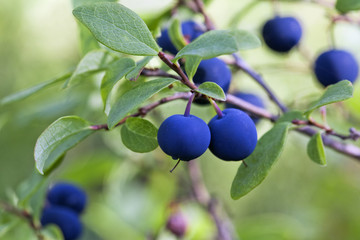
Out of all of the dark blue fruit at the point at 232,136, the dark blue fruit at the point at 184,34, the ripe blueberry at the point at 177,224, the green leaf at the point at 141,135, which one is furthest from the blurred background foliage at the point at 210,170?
the dark blue fruit at the point at 232,136

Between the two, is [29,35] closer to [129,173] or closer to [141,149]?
[129,173]

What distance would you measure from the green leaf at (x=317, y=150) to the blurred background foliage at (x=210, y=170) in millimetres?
290

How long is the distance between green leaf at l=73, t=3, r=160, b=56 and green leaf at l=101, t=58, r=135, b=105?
0.07 m

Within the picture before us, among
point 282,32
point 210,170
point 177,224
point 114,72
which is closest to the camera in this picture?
point 114,72

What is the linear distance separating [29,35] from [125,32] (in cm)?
250

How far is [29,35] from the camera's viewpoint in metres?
2.98

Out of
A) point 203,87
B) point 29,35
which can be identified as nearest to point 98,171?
point 203,87

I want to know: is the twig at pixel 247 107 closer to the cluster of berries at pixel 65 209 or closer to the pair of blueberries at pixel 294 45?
the pair of blueberries at pixel 294 45

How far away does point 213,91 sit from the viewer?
67cm

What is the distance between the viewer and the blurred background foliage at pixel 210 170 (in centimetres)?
126

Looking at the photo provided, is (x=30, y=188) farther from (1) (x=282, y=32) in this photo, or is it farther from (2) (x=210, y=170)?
(2) (x=210, y=170)

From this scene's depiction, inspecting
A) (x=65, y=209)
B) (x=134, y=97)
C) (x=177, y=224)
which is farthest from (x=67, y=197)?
(x=134, y=97)

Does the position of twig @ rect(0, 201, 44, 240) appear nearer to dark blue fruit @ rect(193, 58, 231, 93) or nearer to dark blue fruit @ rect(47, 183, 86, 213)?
dark blue fruit @ rect(47, 183, 86, 213)

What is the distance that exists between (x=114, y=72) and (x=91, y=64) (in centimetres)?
8
